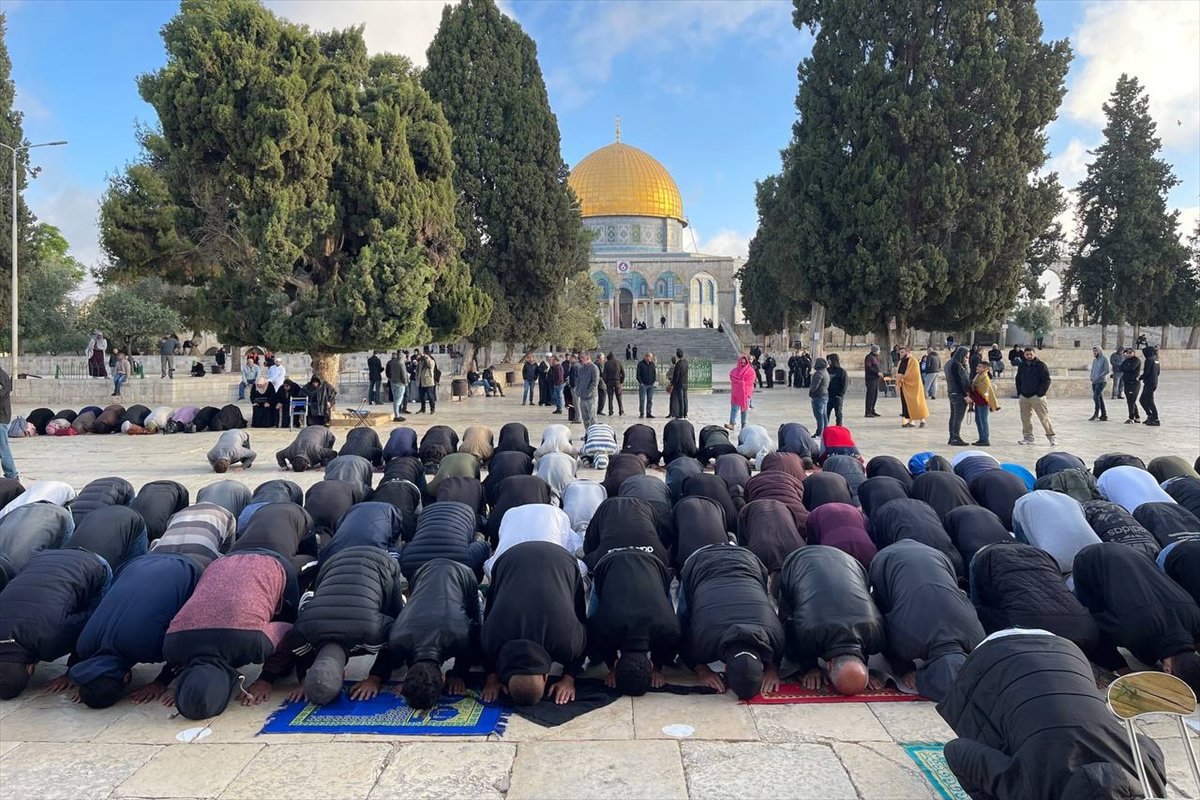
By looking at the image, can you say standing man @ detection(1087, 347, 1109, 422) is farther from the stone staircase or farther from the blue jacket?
the stone staircase

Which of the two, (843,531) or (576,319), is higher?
(576,319)

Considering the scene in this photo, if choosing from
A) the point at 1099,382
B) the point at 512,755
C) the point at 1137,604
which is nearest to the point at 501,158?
the point at 1099,382

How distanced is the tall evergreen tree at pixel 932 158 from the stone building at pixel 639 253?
115 ft

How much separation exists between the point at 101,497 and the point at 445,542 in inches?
115

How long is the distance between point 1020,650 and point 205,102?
13647 millimetres

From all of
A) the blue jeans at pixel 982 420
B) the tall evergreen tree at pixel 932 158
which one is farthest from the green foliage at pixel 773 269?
the blue jeans at pixel 982 420

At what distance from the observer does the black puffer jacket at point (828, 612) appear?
13.3 ft

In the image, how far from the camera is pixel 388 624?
4301 millimetres

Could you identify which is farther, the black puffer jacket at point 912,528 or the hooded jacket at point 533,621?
the black puffer jacket at point 912,528

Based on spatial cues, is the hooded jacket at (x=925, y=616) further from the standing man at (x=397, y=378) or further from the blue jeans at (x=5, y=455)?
the standing man at (x=397, y=378)

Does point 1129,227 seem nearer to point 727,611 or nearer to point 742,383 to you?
point 742,383

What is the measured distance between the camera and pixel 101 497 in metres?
6.31

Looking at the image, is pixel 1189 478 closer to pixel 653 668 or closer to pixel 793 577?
pixel 793 577

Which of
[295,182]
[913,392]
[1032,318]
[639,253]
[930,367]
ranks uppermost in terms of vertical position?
[639,253]
